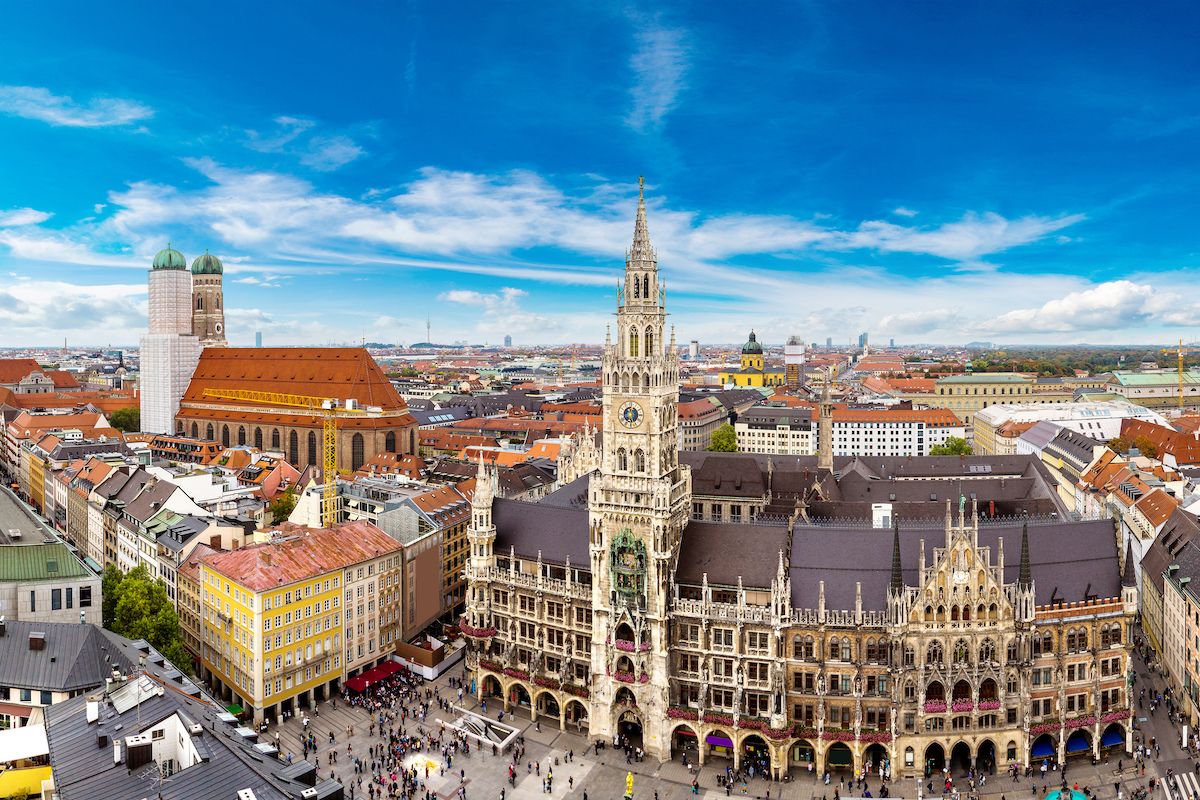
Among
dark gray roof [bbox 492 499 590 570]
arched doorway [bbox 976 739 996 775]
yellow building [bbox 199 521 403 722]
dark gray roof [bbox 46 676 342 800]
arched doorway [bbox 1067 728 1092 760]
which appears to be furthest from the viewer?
dark gray roof [bbox 492 499 590 570]

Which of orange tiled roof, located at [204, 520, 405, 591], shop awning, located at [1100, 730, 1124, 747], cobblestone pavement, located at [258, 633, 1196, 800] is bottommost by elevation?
cobblestone pavement, located at [258, 633, 1196, 800]

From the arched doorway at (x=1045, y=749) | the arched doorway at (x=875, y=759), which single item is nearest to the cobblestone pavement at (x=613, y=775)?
the arched doorway at (x=875, y=759)

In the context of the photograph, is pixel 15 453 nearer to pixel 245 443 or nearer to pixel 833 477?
pixel 245 443

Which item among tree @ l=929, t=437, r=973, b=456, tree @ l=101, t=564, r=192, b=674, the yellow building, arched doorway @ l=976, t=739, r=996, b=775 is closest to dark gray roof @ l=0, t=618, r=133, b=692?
tree @ l=101, t=564, r=192, b=674

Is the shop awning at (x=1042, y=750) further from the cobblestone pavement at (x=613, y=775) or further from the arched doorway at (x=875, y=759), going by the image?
the arched doorway at (x=875, y=759)

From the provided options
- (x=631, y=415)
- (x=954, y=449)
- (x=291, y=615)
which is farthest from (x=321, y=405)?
(x=954, y=449)

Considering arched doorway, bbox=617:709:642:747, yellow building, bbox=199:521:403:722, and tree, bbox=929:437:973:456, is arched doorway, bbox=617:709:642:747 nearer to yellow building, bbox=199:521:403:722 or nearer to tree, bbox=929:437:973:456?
yellow building, bbox=199:521:403:722

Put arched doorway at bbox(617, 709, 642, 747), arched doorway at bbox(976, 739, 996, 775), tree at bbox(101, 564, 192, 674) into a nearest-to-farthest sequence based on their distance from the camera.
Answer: arched doorway at bbox(976, 739, 996, 775), arched doorway at bbox(617, 709, 642, 747), tree at bbox(101, 564, 192, 674)
